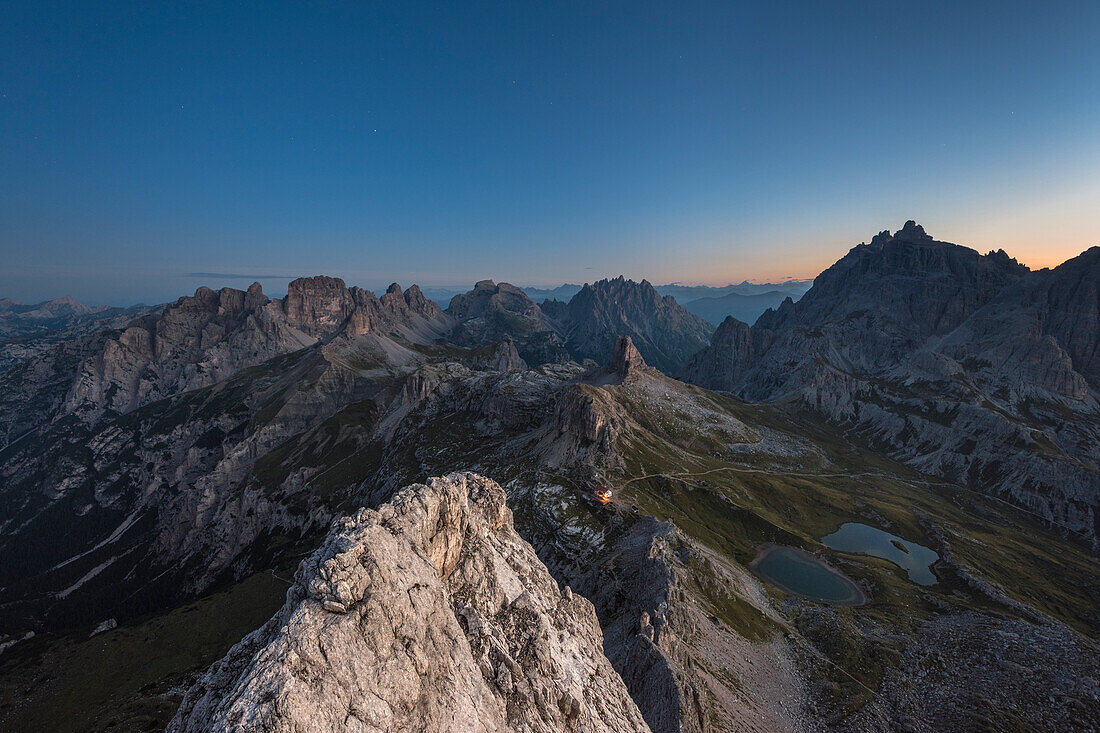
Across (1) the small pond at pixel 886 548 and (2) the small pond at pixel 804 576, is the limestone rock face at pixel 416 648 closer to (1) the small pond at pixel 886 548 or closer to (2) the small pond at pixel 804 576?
(2) the small pond at pixel 804 576

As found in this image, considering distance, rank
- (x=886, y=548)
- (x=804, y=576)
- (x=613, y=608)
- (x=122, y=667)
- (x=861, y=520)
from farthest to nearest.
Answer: (x=861, y=520)
(x=886, y=548)
(x=804, y=576)
(x=122, y=667)
(x=613, y=608)

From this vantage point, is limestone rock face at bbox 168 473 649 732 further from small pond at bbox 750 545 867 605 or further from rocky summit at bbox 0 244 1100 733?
small pond at bbox 750 545 867 605

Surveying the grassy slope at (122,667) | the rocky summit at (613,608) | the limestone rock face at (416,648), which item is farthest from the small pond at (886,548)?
the grassy slope at (122,667)

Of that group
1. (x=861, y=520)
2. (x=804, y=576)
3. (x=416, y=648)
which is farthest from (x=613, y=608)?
(x=861, y=520)

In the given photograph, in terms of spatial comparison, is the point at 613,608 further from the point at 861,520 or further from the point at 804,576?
the point at 861,520

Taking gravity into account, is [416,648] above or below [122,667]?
above
